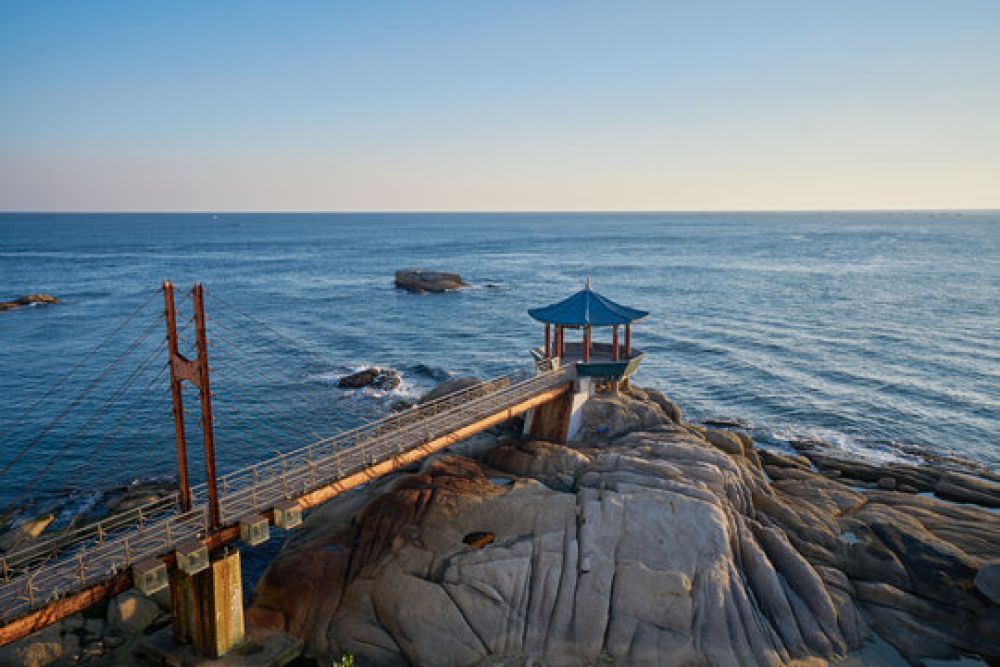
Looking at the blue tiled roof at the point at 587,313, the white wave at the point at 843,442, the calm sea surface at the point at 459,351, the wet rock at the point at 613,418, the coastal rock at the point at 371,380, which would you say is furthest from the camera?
the coastal rock at the point at 371,380

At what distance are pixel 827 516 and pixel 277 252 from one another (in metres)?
154

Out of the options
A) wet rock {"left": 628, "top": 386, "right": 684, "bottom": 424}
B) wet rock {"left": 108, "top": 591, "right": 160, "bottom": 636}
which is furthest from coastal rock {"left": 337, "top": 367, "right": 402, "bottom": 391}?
wet rock {"left": 108, "top": 591, "right": 160, "bottom": 636}

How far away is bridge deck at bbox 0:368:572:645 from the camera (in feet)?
52.2

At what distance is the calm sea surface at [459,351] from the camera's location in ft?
127

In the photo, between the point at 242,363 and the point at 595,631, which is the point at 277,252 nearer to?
the point at 242,363

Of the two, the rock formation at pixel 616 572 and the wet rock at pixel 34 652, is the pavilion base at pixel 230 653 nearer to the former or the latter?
the rock formation at pixel 616 572

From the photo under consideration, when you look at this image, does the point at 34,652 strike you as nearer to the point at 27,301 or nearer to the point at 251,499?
the point at 251,499

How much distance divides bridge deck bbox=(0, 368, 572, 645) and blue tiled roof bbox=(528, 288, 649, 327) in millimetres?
2285

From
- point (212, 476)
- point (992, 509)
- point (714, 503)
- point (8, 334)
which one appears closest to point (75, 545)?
point (212, 476)

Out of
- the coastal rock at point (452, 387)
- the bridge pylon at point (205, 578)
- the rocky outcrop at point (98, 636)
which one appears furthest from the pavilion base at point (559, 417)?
the rocky outcrop at point (98, 636)

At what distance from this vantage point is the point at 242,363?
55812mm

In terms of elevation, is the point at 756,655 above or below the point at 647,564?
below

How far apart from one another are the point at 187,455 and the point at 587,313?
62.0ft

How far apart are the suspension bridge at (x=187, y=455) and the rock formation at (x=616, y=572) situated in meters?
2.17
